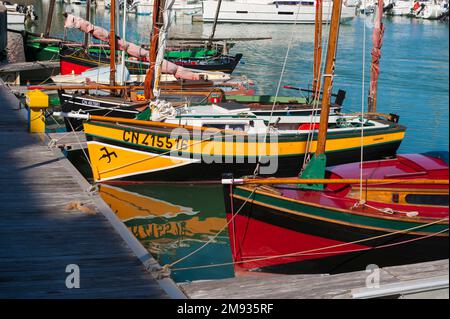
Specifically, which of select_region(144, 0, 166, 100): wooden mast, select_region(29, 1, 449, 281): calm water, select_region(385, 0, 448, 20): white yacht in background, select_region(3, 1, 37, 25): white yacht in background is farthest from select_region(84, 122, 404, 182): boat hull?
select_region(385, 0, 448, 20): white yacht in background

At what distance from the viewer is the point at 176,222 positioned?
18.6 meters

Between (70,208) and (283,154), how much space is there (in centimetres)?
769

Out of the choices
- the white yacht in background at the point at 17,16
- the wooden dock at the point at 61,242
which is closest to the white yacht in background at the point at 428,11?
the white yacht in background at the point at 17,16

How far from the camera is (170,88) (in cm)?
2872

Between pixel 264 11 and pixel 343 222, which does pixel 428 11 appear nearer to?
pixel 264 11

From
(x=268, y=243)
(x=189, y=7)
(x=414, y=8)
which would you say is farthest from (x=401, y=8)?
(x=268, y=243)

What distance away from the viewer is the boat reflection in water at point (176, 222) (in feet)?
52.3

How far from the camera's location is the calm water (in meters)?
17.2

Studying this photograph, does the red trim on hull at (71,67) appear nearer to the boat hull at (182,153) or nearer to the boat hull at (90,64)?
the boat hull at (90,64)

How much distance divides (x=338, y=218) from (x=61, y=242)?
15.6 feet

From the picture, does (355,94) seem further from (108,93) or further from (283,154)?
(283,154)

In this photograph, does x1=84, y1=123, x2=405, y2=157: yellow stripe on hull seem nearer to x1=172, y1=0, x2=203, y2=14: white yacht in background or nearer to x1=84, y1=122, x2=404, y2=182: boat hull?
x1=84, y1=122, x2=404, y2=182: boat hull

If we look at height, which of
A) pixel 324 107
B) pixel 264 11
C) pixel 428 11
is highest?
pixel 428 11

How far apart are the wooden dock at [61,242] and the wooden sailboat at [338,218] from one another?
2.46 meters
